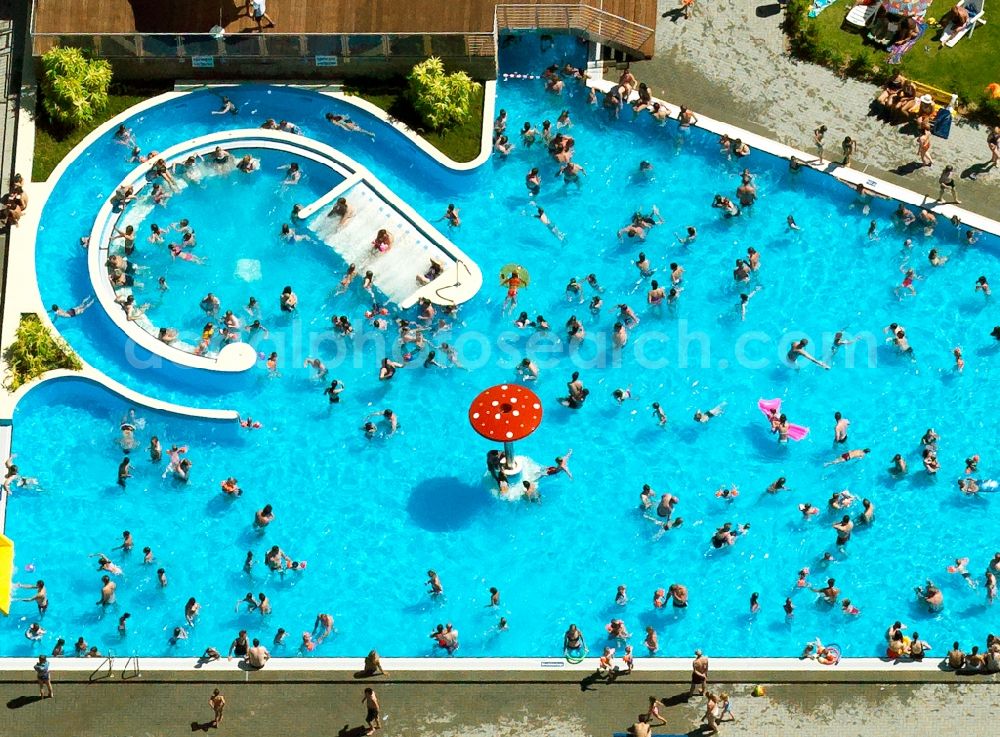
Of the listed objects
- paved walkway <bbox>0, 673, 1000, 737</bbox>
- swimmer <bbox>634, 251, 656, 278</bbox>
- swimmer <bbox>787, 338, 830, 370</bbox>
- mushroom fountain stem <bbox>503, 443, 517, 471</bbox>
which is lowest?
paved walkway <bbox>0, 673, 1000, 737</bbox>

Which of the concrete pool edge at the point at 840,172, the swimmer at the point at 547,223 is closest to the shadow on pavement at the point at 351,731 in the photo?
the swimmer at the point at 547,223

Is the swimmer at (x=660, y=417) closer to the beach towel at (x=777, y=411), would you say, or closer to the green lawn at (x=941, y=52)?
the beach towel at (x=777, y=411)

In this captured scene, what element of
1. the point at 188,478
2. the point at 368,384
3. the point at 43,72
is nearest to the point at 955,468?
the point at 368,384

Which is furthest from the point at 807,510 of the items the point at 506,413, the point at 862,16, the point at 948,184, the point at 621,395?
the point at 862,16

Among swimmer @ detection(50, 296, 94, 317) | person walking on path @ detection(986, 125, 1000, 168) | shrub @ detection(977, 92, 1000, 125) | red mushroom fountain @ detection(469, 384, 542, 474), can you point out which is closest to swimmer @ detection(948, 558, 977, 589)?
red mushroom fountain @ detection(469, 384, 542, 474)

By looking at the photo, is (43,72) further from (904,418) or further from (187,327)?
(904,418)

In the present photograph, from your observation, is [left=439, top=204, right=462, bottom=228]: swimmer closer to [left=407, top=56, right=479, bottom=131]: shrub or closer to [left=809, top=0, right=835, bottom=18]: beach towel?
[left=407, top=56, right=479, bottom=131]: shrub
